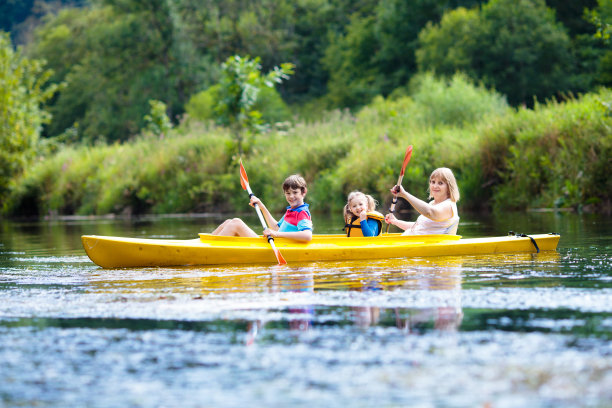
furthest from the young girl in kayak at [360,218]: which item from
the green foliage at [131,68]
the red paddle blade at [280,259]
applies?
the green foliage at [131,68]

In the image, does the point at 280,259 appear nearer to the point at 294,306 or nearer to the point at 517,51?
the point at 294,306

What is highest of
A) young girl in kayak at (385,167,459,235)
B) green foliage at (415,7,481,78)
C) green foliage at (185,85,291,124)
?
green foliage at (415,7,481,78)

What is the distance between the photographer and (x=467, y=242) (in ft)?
25.4

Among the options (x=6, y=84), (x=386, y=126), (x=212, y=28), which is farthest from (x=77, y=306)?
(x=212, y=28)

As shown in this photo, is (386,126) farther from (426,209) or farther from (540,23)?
(540,23)

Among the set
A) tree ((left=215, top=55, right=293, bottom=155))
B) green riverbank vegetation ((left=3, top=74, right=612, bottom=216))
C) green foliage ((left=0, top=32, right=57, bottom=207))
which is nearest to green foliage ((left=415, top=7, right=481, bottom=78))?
green riverbank vegetation ((left=3, top=74, right=612, bottom=216))

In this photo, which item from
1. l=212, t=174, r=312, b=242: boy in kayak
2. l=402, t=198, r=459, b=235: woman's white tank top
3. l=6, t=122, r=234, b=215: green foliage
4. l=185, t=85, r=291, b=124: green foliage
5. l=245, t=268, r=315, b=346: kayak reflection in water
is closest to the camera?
l=245, t=268, r=315, b=346: kayak reflection in water

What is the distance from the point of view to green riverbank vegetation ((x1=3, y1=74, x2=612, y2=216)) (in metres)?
14.3

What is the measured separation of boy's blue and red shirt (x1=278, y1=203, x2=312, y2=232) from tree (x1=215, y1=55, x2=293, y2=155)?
11.7 metres

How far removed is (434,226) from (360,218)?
29.6 inches

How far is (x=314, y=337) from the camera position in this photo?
403 cm

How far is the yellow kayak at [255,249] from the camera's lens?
725 centimetres

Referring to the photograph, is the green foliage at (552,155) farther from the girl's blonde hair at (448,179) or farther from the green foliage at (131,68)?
the green foliage at (131,68)

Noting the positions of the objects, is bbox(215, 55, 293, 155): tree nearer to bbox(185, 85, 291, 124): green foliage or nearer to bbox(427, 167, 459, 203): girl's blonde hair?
bbox(427, 167, 459, 203): girl's blonde hair
